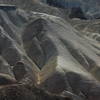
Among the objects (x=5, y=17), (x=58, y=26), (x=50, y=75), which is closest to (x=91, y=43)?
(x=58, y=26)

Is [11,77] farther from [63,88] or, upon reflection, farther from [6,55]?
[6,55]

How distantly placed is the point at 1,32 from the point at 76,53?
1609cm

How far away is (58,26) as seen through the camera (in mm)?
94312

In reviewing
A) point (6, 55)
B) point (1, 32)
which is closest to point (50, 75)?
point (6, 55)

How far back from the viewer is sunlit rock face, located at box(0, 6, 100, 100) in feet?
224

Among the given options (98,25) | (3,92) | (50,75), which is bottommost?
(98,25)

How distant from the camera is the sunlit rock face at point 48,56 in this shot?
68250mm

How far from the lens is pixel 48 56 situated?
8025 centimetres

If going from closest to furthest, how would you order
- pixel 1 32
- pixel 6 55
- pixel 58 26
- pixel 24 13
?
1. pixel 6 55
2. pixel 1 32
3. pixel 58 26
4. pixel 24 13

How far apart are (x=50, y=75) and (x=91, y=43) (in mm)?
26985

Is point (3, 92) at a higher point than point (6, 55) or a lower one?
higher

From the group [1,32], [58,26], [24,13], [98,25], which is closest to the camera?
[1,32]

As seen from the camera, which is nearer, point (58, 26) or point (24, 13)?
point (58, 26)

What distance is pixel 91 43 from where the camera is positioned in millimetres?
94750
